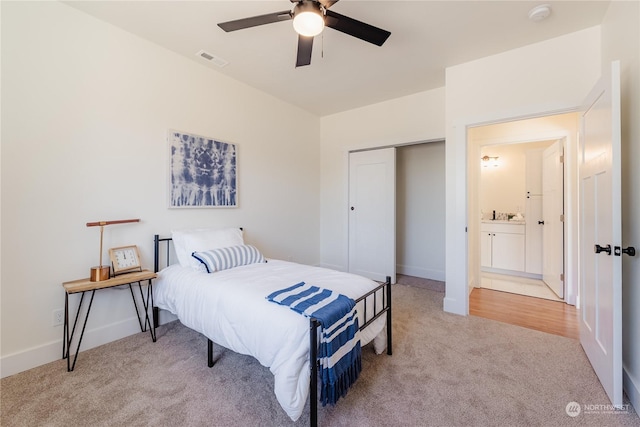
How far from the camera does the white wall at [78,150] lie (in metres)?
1.92

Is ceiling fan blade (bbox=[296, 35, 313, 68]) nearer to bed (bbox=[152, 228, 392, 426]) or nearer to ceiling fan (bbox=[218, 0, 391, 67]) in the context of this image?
ceiling fan (bbox=[218, 0, 391, 67])

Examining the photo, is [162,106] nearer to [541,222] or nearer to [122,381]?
[122,381]

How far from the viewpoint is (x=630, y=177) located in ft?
5.73

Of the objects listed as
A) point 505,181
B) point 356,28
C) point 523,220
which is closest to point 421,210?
point 523,220

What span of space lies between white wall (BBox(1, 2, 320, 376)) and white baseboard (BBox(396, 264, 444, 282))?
3311 millimetres

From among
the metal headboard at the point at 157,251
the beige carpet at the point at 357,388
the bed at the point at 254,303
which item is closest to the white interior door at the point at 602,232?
the beige carpet at the point at 357,388

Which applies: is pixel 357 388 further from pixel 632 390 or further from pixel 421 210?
pixel 421 210

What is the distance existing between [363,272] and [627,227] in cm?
313

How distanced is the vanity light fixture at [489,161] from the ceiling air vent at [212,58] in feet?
15.8

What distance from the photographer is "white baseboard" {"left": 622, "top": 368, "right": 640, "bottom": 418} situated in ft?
5.10

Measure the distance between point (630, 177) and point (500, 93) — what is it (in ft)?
4.71

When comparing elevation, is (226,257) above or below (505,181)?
below

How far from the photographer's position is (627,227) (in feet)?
5.86

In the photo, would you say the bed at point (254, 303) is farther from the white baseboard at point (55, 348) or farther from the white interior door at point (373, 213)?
the white interior door at point (373, 213)
